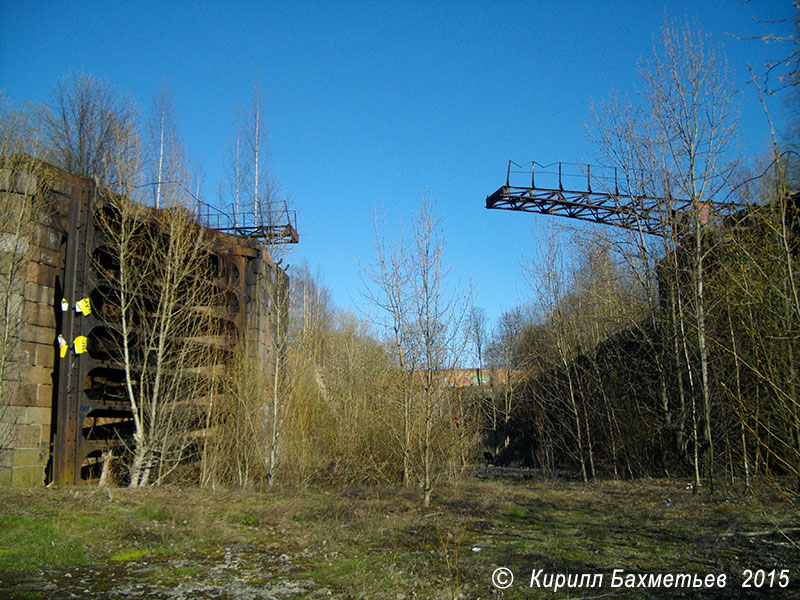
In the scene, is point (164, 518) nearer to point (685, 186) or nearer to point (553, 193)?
point (685, 186)

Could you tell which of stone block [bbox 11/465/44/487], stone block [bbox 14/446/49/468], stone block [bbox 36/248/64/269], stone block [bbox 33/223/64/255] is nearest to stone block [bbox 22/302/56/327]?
stone block [bbox 36/248/64/269]

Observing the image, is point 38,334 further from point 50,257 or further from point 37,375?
point 50,257

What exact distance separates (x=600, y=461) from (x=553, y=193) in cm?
861

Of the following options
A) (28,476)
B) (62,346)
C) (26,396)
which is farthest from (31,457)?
(62,346)

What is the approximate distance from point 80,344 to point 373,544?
8106 mm

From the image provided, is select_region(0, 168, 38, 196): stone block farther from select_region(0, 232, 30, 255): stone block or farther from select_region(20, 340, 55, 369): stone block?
select_region(20, 340, 55, 369): stone block

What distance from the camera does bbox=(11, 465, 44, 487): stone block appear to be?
10.8 metres

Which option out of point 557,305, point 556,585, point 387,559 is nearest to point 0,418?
point 387,559

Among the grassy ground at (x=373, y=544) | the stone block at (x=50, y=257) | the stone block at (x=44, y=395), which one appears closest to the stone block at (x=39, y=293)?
the stone block at (x=50, y=257)

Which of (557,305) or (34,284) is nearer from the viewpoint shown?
(34,284)

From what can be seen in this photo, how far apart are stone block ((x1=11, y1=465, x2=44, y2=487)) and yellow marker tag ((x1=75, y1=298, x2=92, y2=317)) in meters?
3.12

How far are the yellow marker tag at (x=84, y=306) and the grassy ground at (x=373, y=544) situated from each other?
3.76 meters

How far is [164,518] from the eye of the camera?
8578mm

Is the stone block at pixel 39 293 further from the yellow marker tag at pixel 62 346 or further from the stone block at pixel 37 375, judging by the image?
the stone block at pixel 37 375
